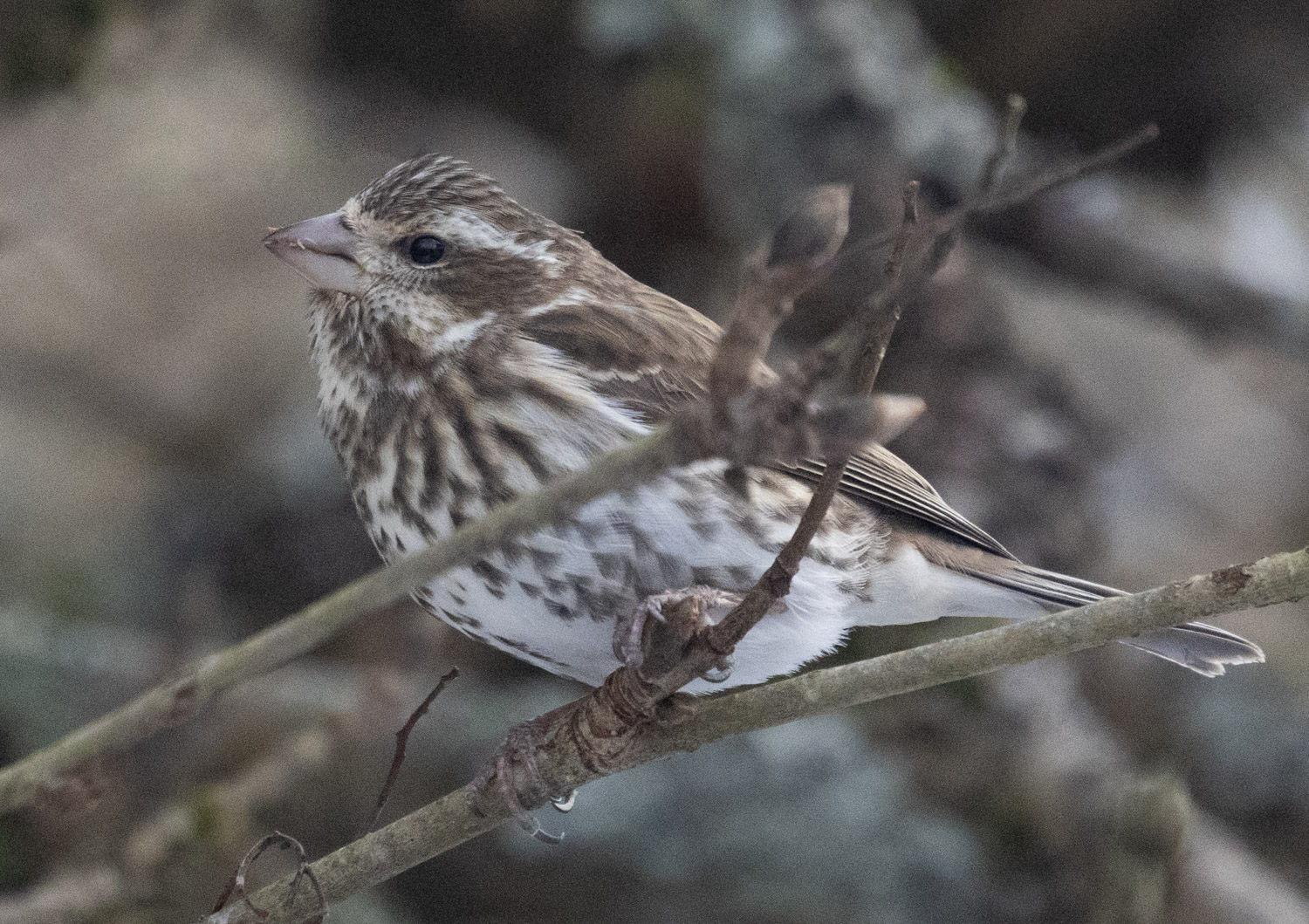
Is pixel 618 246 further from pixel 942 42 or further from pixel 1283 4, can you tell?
pixel 1283 4

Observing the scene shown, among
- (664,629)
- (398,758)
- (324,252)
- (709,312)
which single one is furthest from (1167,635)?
(709,312)

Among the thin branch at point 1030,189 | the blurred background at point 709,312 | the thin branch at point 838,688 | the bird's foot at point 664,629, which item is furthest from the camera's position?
the blurred background at point 709,312

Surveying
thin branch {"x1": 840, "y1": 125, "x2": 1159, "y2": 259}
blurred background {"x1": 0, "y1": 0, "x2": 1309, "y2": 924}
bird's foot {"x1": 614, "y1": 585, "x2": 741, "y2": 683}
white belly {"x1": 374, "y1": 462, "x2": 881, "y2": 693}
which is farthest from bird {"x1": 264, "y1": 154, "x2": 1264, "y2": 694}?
blurred background {"x1": 0, "y1": 0, "x2": 1309, "y2": 924}

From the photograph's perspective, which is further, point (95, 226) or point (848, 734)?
point (95, 226)

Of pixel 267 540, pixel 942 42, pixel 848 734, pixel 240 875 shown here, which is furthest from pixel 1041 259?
pixel 240 875

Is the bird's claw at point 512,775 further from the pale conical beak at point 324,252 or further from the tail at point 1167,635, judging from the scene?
the tail at point 1167,635

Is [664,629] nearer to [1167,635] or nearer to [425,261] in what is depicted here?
[425,261]

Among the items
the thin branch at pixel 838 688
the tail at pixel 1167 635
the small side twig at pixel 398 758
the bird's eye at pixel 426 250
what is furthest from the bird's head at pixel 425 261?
the tail at pixel 1167 635
